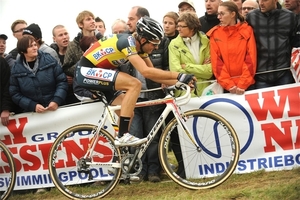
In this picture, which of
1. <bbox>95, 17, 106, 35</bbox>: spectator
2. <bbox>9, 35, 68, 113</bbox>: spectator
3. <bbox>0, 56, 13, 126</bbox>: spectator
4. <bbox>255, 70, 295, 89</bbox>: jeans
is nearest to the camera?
<bbox>255, 70, 295, 89</bbox>: jeans

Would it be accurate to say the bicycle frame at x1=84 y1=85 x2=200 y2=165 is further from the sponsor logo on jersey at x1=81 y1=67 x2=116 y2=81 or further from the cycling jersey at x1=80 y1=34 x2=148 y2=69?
the cycling jersey at x1=80 y1=34 x2=148 y2=69

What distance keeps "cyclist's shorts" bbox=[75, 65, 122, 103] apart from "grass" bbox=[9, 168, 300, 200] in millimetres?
1482

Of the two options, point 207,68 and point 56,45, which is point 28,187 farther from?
point 207,68

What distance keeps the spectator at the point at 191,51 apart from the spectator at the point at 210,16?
0.60m

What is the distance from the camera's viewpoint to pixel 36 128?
31.7 feet

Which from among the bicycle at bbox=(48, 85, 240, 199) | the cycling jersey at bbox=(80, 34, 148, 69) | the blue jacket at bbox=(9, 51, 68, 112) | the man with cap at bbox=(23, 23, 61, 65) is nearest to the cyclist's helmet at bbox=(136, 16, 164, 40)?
the cycling jersey at bbox=(80, 34, 148, 69)

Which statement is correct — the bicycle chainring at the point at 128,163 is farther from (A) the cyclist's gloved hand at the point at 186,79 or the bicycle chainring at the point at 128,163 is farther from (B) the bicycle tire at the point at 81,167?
(A) the cyclist's gloved hand at the point at 186,79

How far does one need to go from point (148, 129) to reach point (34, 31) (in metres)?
2.54

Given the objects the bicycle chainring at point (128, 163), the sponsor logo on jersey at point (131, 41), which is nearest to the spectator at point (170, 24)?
the sponsor logo on jersey at point (131, 41)

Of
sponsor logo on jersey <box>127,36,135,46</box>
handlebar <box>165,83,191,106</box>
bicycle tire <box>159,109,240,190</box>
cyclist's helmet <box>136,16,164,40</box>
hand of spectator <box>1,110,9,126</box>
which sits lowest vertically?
bicycle tire <box>159,109,240,190</box>

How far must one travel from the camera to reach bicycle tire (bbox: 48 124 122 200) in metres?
8.46

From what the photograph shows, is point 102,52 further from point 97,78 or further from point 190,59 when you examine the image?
point 190,59

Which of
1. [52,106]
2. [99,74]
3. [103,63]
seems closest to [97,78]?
[99,74]

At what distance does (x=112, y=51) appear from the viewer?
8141mm
